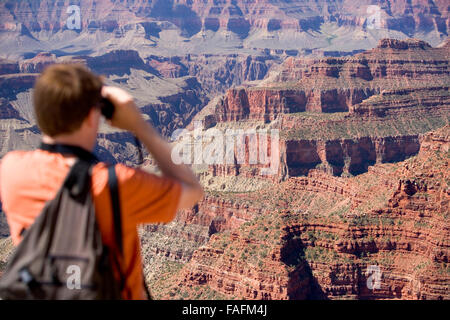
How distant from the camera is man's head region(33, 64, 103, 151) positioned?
17.2ft

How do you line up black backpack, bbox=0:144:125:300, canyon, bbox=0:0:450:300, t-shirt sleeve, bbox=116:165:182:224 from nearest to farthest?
black backpack, bbox=0:144:125:300
t-shirt sleeve, bbox=116:165:182:224
canyon, bbox=0:0:450:300

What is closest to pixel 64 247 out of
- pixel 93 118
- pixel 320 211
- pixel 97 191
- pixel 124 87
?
pixel 97 191

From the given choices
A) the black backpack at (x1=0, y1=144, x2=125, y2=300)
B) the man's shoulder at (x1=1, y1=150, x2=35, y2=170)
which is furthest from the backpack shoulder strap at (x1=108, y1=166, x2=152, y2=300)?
the man's shoulder at (x1=1, y1=150, x2=35, y2=170)

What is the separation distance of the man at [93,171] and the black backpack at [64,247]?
11 cm

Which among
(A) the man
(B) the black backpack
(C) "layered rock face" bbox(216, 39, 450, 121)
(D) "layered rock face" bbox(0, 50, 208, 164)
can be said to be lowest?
(D) "layered rock face" bbox(0, 50, 208, 164)

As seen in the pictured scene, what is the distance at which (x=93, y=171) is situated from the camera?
5.45 metres

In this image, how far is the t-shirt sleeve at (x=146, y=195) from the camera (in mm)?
5480

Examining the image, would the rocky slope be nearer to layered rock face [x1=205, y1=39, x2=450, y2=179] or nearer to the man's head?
the man's head

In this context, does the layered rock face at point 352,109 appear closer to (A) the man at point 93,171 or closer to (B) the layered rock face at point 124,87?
(B) the layered rock face at point 124,87

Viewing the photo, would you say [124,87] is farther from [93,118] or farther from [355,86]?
[93,118]

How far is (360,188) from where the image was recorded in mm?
44781

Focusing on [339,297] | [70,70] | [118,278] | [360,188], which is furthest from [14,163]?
[360,188]
